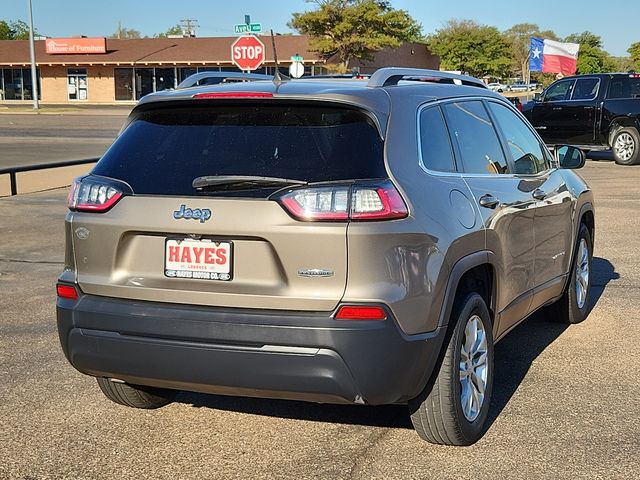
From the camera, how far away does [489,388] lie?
4.72 meters

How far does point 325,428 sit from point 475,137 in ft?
5.95

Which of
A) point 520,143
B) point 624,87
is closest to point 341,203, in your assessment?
point 520,143

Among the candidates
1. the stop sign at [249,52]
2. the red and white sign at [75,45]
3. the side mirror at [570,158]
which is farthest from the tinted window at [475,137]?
the red and white sign at [75,45]

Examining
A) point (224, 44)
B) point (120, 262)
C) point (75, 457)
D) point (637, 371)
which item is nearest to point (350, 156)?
point (120, 262)

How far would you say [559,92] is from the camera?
2142 cm

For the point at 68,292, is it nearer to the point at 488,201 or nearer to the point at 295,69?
the point at 488,201

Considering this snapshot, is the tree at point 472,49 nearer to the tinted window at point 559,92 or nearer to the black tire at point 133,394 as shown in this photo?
the tinted window at point 559,92

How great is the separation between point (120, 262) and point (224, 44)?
66641 millimetres

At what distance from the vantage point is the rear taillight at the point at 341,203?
12.4 ft

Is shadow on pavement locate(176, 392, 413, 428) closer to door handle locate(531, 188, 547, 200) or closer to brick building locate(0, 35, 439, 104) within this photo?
door handle locate(531, 188, 547, 200)

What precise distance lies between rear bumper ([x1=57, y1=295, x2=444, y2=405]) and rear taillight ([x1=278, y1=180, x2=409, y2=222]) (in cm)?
41

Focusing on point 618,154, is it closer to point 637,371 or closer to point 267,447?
point 637,371

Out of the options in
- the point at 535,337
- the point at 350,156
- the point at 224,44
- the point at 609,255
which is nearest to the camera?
the point at 350,156

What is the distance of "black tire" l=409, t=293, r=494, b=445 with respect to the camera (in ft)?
13.8
